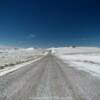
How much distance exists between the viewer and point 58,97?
14.4ft

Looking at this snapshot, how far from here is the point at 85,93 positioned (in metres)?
4.77

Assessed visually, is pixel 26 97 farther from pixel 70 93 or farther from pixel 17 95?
pixel 70 93

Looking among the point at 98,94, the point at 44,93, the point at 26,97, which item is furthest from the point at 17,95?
the point at 98,94

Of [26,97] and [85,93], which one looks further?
[85,93]

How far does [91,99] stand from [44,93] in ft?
6.63

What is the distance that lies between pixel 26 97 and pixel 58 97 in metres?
1.35

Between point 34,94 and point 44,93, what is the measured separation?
18.1 inches

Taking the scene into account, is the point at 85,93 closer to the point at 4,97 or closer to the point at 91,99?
the point at 91,99

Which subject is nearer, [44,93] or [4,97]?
[4,97]

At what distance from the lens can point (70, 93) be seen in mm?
4785

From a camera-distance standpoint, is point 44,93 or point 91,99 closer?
point 91,99

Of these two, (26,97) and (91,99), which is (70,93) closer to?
(91,99)

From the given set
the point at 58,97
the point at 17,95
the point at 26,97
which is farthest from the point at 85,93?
the point at 17,95

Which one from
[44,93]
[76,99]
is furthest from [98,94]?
[44,93]
